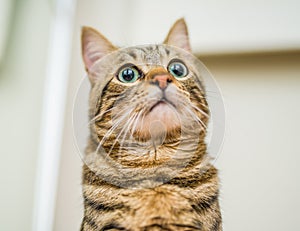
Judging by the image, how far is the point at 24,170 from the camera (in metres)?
0.80

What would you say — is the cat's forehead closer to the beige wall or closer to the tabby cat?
the tabby cat

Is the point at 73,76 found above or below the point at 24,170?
above

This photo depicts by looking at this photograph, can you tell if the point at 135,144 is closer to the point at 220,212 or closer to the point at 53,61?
the point at 220,212

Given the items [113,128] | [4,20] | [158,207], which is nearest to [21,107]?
[4,20]

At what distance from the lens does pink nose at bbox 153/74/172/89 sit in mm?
561

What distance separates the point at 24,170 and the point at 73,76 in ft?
0.90

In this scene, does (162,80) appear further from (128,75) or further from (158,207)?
(158,207)

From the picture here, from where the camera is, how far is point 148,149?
586mm

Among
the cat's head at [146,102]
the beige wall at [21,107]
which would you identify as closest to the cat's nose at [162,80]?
the cat's head at [146,102]

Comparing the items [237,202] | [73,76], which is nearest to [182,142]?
[237,202]

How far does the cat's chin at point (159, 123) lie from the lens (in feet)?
1.83

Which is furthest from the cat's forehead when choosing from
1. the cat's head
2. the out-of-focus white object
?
the out-of-focus white object

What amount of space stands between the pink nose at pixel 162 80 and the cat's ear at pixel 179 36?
0.52 feet

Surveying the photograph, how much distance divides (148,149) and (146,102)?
0.30 ft
